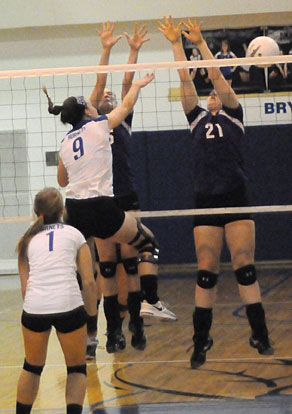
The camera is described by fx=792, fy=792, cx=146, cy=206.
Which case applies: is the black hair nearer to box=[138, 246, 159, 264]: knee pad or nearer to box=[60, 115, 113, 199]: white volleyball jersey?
box=[60, 115, 113, 199]: white volleyball jersey

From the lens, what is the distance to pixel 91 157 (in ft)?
19.6

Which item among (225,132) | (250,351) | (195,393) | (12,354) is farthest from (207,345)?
(12,354)

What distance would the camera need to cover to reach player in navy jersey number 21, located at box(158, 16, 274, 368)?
20.5ft

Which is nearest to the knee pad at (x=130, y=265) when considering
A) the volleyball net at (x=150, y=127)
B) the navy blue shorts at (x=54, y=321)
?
the navy blue shorts at (x=54, y=321)

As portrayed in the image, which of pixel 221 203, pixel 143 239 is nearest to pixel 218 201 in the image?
pixel 221 203

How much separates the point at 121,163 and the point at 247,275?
1.72 metres

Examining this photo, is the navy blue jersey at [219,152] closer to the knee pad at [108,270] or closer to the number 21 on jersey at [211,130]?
the number 21 on jersey at [211,130]

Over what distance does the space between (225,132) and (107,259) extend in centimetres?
173

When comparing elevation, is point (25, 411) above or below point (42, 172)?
below

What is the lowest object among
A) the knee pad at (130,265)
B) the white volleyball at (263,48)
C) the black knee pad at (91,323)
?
the black knee pad at (91,323)

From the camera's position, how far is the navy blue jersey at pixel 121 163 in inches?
286

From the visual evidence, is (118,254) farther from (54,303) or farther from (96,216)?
(54,303)

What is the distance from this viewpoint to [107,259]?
23.8ft

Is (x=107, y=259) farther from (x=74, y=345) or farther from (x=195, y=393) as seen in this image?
→ (x=74, y=345)
